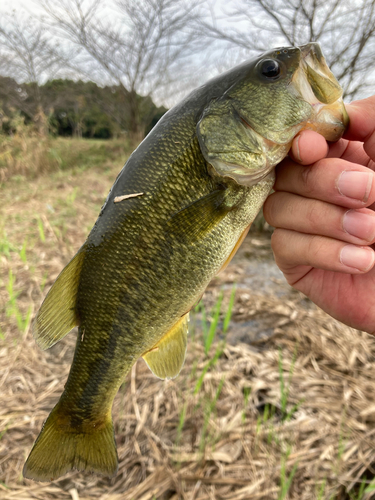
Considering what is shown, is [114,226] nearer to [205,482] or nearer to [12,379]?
[205,482]

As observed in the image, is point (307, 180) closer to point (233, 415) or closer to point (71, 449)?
point (71, 449)

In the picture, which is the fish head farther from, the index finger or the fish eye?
the index finger

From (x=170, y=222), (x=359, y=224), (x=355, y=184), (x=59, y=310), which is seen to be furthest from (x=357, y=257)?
(x=59, y=310)

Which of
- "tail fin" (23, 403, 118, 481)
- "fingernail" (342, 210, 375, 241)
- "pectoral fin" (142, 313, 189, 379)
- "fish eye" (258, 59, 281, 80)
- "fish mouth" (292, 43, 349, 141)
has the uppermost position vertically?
"fish eye" (258, 59, 281, 80)

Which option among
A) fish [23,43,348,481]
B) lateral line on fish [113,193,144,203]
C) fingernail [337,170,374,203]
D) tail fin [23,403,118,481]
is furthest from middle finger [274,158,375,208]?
tail fin [23,403,118,481]

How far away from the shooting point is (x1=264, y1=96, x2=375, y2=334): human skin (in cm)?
131

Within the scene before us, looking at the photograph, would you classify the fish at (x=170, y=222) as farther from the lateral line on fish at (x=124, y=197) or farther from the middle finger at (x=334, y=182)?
the middle finger at (x=334, y=182)

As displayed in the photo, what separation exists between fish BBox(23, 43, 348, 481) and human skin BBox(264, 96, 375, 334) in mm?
125

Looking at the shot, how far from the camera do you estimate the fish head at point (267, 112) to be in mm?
1230

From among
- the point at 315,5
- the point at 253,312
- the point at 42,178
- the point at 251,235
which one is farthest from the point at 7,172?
the point at 253,312

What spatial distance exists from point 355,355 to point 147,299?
245 centimetres

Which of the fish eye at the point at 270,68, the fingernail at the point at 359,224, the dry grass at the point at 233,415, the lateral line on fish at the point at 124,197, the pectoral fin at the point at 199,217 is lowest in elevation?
the dry grass at the point at 233,415

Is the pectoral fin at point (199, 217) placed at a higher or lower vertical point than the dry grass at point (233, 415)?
higher

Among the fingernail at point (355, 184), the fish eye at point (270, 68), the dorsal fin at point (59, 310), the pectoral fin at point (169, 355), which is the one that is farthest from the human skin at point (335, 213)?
the dorsal fin at point (59, 310)
